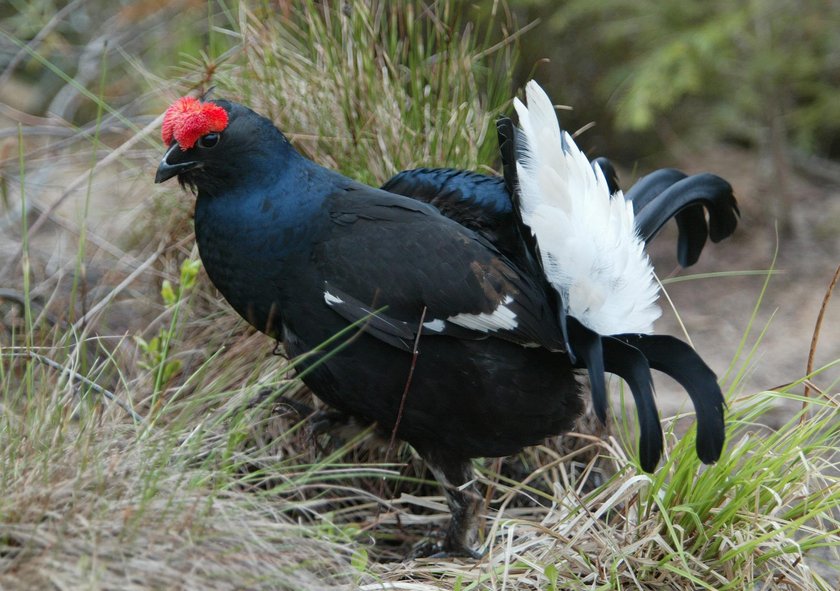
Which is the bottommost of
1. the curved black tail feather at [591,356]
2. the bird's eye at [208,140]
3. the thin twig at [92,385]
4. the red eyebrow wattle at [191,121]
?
the curved black tail feather at [591,356]

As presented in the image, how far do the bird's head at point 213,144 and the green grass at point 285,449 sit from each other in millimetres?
239

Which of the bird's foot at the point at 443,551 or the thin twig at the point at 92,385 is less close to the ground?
the thin twig at the point at 92,385

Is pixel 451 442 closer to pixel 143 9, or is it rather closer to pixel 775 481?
pixel 775 481

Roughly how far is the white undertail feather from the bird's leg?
528mm

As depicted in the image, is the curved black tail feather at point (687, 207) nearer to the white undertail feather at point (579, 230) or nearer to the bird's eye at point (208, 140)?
the white undertail feather at point (579, 230)

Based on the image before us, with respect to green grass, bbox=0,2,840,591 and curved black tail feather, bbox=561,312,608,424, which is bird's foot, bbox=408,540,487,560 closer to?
green grass, bbox=0,2,840,591

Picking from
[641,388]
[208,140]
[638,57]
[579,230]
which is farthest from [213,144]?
[638,57]

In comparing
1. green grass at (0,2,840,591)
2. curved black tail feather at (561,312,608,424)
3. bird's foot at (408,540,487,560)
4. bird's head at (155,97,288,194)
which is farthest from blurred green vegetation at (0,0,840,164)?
bird's foot at (408,540,487,560)

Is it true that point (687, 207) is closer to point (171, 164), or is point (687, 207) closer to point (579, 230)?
point (579, 230)

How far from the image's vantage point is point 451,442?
244cm

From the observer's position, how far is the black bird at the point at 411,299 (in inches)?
91.7

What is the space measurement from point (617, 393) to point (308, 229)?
1448 mm

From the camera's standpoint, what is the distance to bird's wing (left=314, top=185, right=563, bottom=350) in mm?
2316

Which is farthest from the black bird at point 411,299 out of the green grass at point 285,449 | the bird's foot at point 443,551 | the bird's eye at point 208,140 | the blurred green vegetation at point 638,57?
the blurred green vegetation at point 638,57
